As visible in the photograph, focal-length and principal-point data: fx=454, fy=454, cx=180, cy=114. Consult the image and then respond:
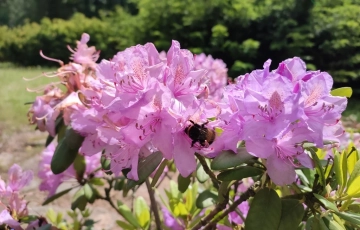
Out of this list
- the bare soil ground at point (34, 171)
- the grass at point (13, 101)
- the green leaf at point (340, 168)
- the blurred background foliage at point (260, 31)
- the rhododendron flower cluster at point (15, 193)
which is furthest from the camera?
the blurred background foliage at point (260, 31)

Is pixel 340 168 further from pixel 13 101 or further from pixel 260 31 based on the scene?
pixel 260 31

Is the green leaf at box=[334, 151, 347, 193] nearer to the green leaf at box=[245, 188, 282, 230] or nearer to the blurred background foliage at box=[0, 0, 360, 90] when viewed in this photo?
the green leaf at box=[245, 188, 282, 230]

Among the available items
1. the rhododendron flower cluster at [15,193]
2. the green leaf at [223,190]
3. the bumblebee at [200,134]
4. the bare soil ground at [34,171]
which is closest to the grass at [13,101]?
the bare soil ground at [34,171]

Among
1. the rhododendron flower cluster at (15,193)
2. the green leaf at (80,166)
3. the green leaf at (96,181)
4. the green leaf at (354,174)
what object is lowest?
the green leaf at (96,181)

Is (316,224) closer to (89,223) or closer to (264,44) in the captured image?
(89,223)

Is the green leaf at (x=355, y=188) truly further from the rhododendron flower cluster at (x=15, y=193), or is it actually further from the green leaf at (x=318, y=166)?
the rhododendron flower cluster at (x=15, y=193)

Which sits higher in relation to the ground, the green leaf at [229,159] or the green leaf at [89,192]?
the green leaf at [229,159]
